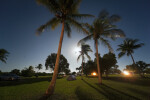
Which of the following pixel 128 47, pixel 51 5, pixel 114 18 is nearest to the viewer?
pixel 51 5

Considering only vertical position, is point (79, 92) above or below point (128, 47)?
below

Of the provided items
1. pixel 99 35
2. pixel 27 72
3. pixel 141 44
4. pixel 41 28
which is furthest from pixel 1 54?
pixel 141 44

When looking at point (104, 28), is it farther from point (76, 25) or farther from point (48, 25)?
point (48, 25)

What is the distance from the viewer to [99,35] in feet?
35.0

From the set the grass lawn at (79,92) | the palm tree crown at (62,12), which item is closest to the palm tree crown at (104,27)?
the palm tree crown at (62,12)

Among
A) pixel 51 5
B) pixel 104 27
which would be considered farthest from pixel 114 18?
pixel 51 5

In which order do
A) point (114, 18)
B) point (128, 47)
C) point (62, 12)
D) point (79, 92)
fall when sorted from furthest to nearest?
point (128, 47), point (114, 18), point (62, 12), point (79, 92)

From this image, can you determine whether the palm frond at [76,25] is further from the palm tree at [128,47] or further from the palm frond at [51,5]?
the palm tree at [128,47]

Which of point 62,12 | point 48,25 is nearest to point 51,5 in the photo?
point 62,12

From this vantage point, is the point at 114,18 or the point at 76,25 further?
the point at 114,18

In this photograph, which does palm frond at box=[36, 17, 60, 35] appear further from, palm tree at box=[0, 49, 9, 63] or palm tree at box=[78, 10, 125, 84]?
palm tree at box=[0, 49, 9, 63]

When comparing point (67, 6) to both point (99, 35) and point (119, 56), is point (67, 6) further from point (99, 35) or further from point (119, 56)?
point (119, 56)

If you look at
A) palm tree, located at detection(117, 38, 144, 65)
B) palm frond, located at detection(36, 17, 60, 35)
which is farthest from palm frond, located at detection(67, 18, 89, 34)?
palm tree, located at detection(117, 38, 144, 65)

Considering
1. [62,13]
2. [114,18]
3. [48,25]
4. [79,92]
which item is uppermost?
[114,18]
